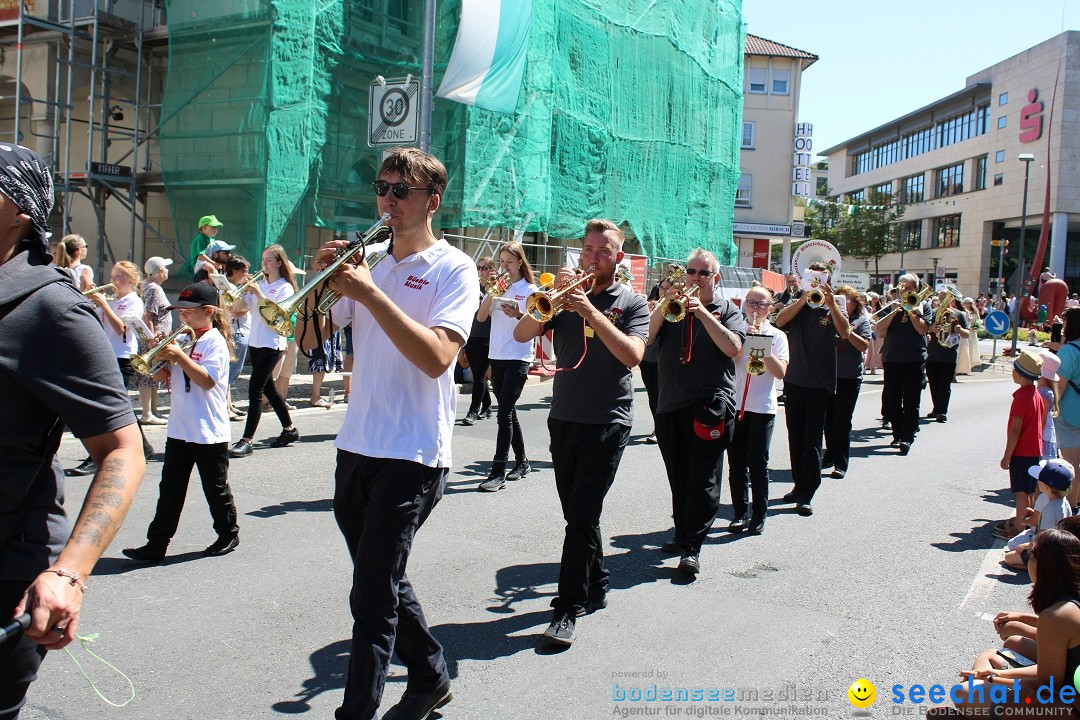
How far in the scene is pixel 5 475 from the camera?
2.05 metres

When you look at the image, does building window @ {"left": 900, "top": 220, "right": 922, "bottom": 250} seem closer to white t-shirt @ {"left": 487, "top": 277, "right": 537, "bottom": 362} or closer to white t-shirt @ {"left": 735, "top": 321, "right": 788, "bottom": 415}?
white t-shirt @ {"left": 487, "top": 277, "right": 537, "bottom": 362}

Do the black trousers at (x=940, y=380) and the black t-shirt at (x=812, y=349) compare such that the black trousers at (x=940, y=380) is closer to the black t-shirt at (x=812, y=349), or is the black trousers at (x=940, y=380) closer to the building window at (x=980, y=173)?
the black t-shirt at (x=812, y=349)

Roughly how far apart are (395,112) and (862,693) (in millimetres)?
10452

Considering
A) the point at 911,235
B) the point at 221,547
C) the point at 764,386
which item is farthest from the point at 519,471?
the point at 911,235

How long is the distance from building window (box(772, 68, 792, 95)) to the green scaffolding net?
63.9 ft

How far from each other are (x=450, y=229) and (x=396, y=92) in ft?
24.2

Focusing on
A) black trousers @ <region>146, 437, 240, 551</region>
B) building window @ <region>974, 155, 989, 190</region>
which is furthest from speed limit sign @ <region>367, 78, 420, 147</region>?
building window @ <region>974, 155, 989, 190</region>

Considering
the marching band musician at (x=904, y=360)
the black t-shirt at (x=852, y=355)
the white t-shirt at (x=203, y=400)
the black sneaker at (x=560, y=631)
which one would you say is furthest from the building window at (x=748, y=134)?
the black sneaker at (x=560, y=631)

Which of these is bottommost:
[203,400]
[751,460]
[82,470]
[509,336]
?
[82,470]

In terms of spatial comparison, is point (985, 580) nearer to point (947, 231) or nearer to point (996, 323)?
point (996, 323)

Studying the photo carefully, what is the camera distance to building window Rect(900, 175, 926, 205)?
2726 inches

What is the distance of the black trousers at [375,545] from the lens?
3160 mm

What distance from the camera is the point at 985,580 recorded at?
5922 mm

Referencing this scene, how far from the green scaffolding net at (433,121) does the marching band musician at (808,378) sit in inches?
375
